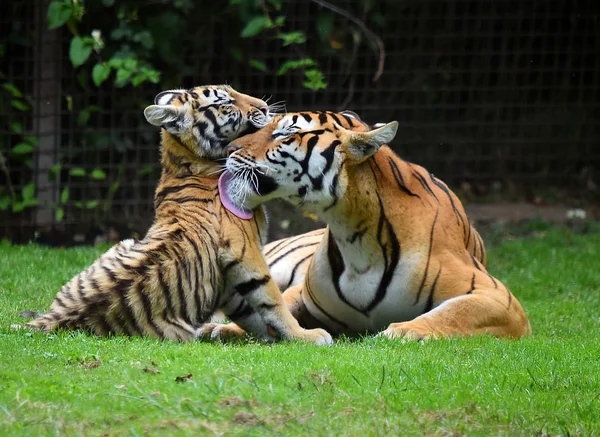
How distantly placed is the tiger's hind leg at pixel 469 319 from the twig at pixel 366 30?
443 centimetres

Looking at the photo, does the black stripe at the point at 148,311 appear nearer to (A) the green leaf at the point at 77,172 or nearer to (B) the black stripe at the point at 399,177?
(B) the black stripe at the point at 399,177

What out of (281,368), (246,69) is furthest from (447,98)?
(281,368)

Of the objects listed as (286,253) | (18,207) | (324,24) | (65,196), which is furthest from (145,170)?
(286,253)

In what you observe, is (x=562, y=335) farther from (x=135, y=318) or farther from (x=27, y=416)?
(x=27, y=416)

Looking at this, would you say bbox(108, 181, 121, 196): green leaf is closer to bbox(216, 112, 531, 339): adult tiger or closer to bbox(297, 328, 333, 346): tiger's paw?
bbox(216, 112, 531, 339): adult tiger

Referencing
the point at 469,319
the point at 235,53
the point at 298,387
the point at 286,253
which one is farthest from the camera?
the point at 235,53

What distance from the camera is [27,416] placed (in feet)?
12.2

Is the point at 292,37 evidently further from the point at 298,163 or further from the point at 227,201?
the point at 227,201

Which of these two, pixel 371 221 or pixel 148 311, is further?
pixel 371 221

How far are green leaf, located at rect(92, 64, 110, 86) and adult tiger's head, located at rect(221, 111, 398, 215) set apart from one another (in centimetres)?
378

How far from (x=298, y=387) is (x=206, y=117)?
2.36 metres

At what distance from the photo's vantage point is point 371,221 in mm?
5871

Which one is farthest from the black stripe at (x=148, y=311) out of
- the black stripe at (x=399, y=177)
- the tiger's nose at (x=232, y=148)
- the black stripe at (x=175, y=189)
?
the black stripe at (x=399, y=177)

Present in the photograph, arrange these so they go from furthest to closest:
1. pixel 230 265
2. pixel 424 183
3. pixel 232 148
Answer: pixel 424 183 < pixel 232 148 < pixel 230 265
